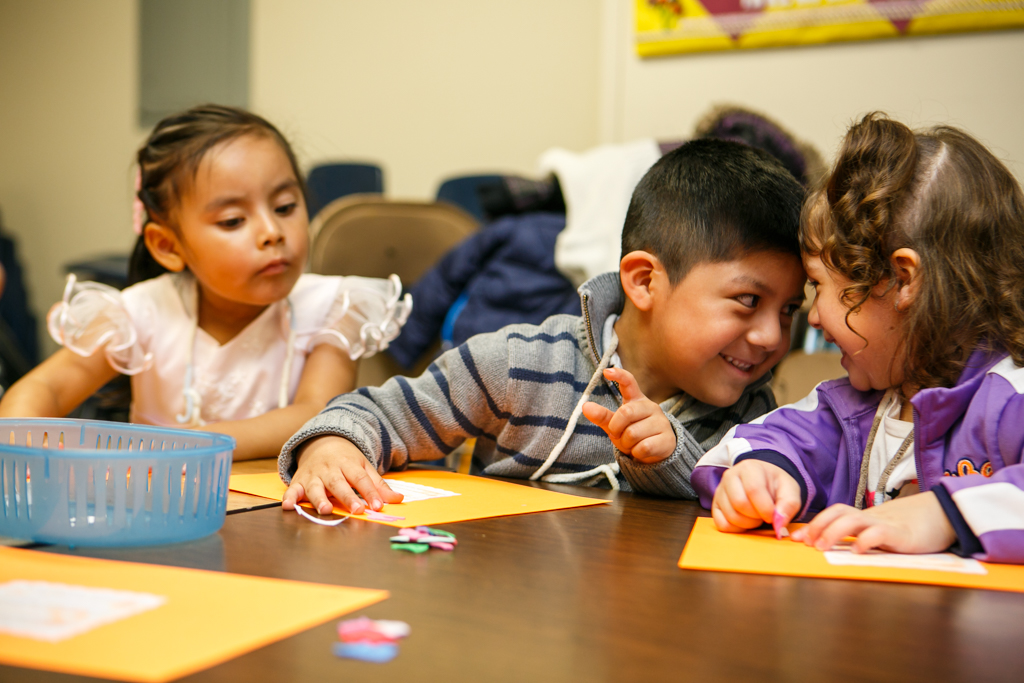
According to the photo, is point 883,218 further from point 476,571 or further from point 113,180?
point 113,180

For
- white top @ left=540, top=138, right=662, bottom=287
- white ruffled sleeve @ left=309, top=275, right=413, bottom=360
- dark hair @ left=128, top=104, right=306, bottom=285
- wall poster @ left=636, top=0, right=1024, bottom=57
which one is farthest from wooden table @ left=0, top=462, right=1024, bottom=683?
wall poster @ left=636, top=0, right=1024, bottom=57

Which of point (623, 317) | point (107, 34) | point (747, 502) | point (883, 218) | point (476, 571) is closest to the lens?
point (476, 571)

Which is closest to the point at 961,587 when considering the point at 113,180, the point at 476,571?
the point at 476,571

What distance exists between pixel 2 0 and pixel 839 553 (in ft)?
17.1

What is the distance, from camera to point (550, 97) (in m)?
3.27

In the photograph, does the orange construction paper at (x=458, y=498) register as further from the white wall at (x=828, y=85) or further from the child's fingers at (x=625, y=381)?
the white wall at (x=828, y=85)

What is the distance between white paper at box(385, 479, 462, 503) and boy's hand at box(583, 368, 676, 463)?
0.16 meters

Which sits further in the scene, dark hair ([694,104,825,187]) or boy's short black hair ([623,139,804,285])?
dark hair ([694,104,825,187])

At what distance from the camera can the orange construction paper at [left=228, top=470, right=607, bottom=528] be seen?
695mm

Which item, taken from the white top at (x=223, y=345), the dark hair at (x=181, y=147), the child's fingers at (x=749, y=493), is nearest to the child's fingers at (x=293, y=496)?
the child's fingers at (x=749, y=493)

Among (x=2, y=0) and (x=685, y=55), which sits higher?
(x=2, y=0)

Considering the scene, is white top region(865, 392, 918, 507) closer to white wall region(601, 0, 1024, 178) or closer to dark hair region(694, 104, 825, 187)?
dark hair region(694, 104, 825, 187)

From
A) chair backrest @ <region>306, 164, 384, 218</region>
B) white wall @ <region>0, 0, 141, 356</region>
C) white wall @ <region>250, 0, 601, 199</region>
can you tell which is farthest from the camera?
white wall @ <region>0, 0, 141, 356</region>

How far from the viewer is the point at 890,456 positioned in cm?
86
